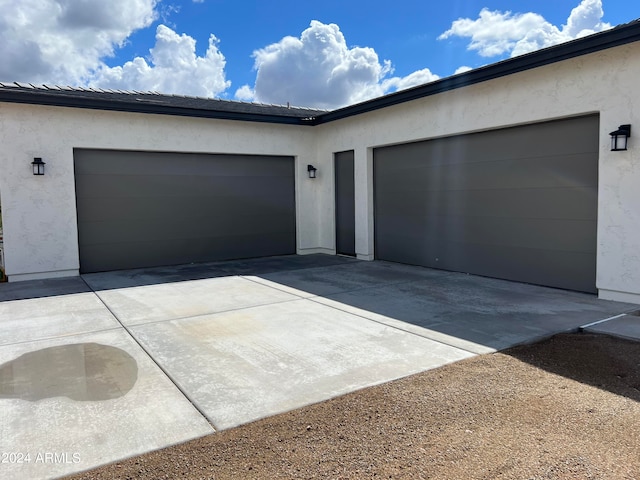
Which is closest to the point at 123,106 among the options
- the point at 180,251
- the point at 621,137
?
the point at 180,251

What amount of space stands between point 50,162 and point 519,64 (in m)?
8.38

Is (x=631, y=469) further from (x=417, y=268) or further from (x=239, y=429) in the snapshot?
(x=417, y=268)

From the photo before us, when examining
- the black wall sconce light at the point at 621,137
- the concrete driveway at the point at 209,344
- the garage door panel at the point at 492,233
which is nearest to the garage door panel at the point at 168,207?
the concrete driveway at the point at 209,344

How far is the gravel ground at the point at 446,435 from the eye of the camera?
98.9 inches

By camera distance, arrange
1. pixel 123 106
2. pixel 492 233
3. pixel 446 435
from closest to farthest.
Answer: pixel 446 435
pixel 492 233
pixel 123 106

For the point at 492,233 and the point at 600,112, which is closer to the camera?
the point at 600,112

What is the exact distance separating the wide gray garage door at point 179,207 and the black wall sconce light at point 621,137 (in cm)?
737

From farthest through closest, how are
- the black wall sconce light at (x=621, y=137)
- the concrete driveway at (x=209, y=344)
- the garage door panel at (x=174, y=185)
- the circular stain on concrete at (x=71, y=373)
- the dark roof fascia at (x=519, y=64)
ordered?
the garage door panel at (x=174, y=185) < the black wall sconce light at (x=621, y=137) < the dark roof fascia at (x=519, y=64) < the circular stain on concrete at (x=71, y=373) < the concrete driveway at (x=209, y=344)

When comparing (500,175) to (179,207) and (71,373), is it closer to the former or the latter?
(179,207)

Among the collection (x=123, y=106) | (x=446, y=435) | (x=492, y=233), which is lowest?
(x=446, y=435)

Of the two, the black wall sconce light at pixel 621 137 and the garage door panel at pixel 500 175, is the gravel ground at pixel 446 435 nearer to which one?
the black wall sconce light at pixel 621 137

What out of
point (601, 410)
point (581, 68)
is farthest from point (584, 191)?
point (601, 410)

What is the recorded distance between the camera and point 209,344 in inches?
185

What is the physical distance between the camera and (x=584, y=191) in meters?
6.76
